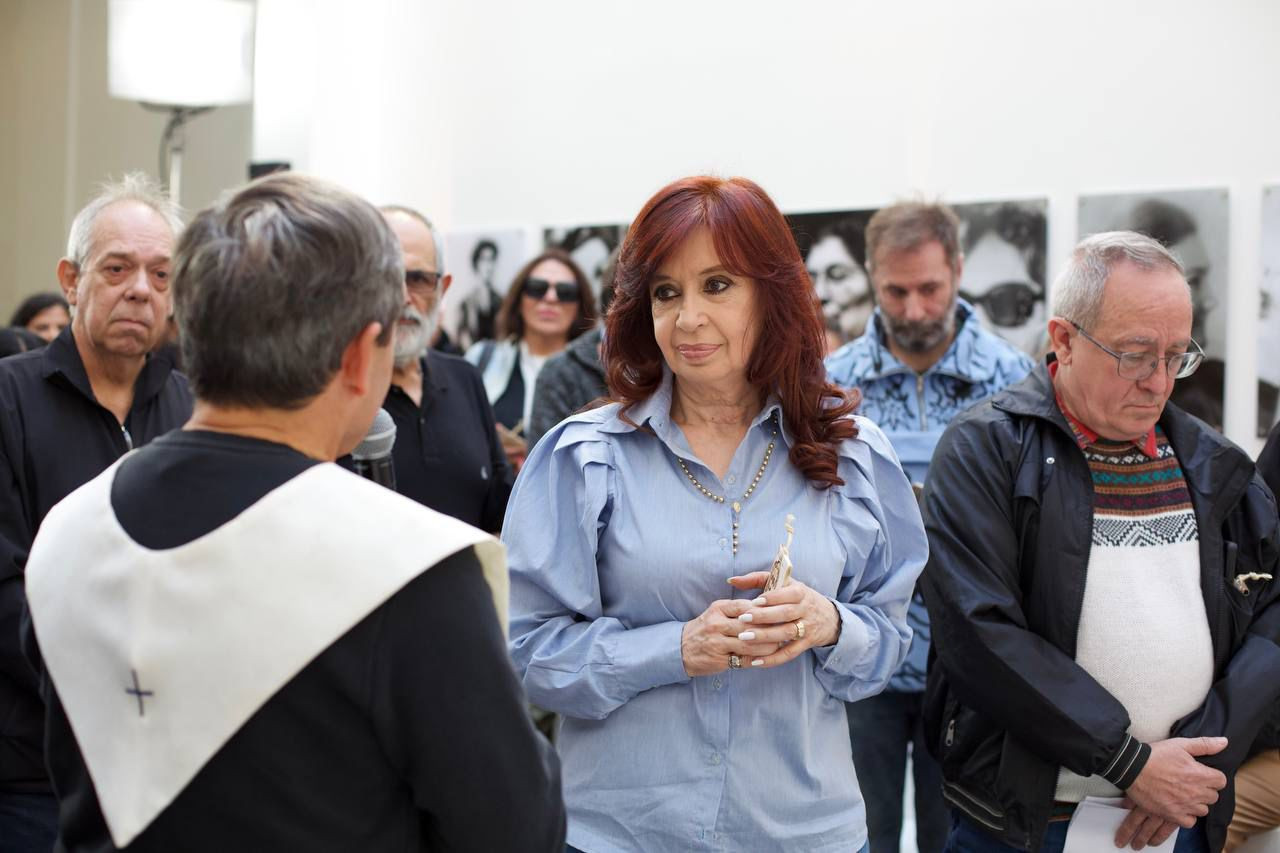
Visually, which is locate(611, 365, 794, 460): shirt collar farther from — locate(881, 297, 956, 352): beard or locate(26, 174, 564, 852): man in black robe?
locate(881, 297, 956, 352): beard

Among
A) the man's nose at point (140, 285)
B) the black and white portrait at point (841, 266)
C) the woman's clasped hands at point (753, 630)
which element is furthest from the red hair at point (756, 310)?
the black and white portrait at point (841, 266)

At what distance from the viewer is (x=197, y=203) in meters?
8.41

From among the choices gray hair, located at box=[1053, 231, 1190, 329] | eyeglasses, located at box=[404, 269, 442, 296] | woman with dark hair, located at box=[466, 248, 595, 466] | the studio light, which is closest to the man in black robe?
gray hair, located at box=[1053, 231, 1190, 329]

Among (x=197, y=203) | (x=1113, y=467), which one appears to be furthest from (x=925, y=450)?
(x=197, y=203)

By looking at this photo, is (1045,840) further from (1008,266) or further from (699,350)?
(1008,266)

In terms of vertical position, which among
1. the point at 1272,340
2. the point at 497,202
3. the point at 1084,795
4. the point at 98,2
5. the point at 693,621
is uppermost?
the point at 98,2

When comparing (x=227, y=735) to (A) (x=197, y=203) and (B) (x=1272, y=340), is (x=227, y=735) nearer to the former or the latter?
(B) (x=1272, y=340)

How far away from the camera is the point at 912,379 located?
4023mm

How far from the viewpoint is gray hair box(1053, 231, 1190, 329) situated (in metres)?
2.96

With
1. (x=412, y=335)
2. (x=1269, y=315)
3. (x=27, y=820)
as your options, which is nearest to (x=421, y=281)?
(x=412, y=335)

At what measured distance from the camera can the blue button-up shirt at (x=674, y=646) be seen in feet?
7.74

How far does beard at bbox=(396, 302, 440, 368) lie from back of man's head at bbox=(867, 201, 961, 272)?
1477 mm

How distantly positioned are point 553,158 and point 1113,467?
14.7ft

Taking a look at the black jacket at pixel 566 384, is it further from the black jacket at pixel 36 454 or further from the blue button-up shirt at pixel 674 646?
the blue button-up shirt at pixel 674 646
